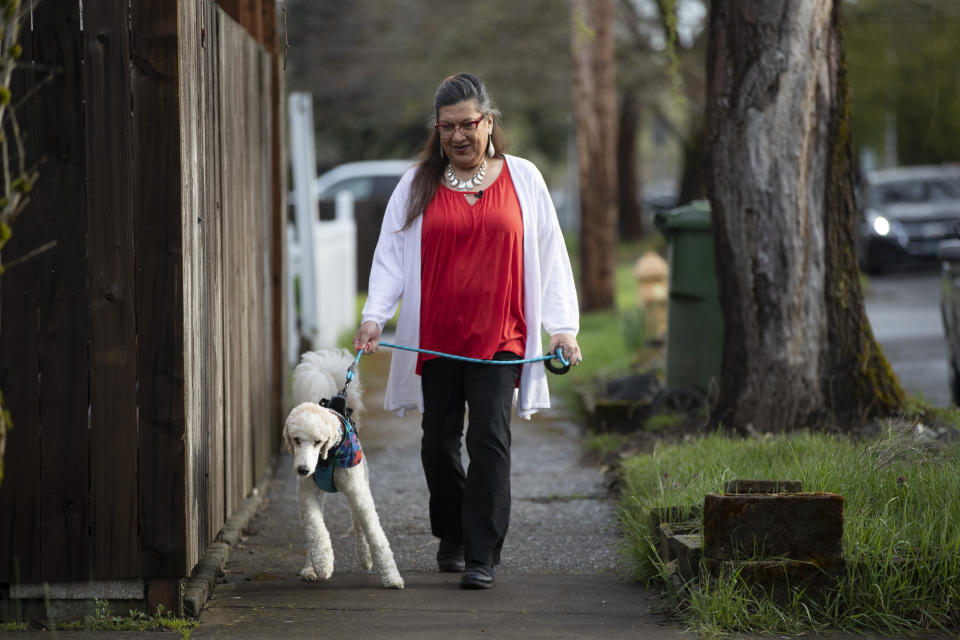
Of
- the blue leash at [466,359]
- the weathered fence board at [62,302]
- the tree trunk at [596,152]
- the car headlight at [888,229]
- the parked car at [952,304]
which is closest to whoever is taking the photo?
the weathered fence board at [62,302]

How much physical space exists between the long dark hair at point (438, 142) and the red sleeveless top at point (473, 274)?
0.16 feet

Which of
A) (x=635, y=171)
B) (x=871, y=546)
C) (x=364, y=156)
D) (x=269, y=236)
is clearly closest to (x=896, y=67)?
(x=635, y=171)

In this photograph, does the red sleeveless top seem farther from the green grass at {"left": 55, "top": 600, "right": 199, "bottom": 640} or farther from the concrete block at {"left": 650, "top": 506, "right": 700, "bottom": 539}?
the green grass at {"left": 55, "top": 600, "right": 199, "bottom": 640}

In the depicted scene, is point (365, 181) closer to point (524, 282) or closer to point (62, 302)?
point (524, 282)

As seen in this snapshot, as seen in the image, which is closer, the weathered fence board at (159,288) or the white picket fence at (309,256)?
the weathered fence board at (159,288)

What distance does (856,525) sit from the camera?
15.0ft

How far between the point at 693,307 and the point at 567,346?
3.25 meters

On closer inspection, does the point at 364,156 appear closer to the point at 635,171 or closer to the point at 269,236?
the point at 635,171

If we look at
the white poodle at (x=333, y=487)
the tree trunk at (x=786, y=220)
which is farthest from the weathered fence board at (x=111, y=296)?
the tree trunk at (x=786, y=220)

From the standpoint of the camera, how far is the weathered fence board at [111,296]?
425 centimetres

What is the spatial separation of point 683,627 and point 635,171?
112 feet

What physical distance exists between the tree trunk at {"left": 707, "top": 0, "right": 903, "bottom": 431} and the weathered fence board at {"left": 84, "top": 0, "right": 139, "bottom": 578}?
371 cm

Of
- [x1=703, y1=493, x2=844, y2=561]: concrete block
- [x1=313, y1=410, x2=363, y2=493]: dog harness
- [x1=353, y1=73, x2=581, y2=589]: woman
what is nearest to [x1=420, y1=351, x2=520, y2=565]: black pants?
[x1=353, y1=73, x2=581, y2=589]: woman

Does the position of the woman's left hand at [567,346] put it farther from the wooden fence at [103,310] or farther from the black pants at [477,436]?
the wooden fence at [103,310]
